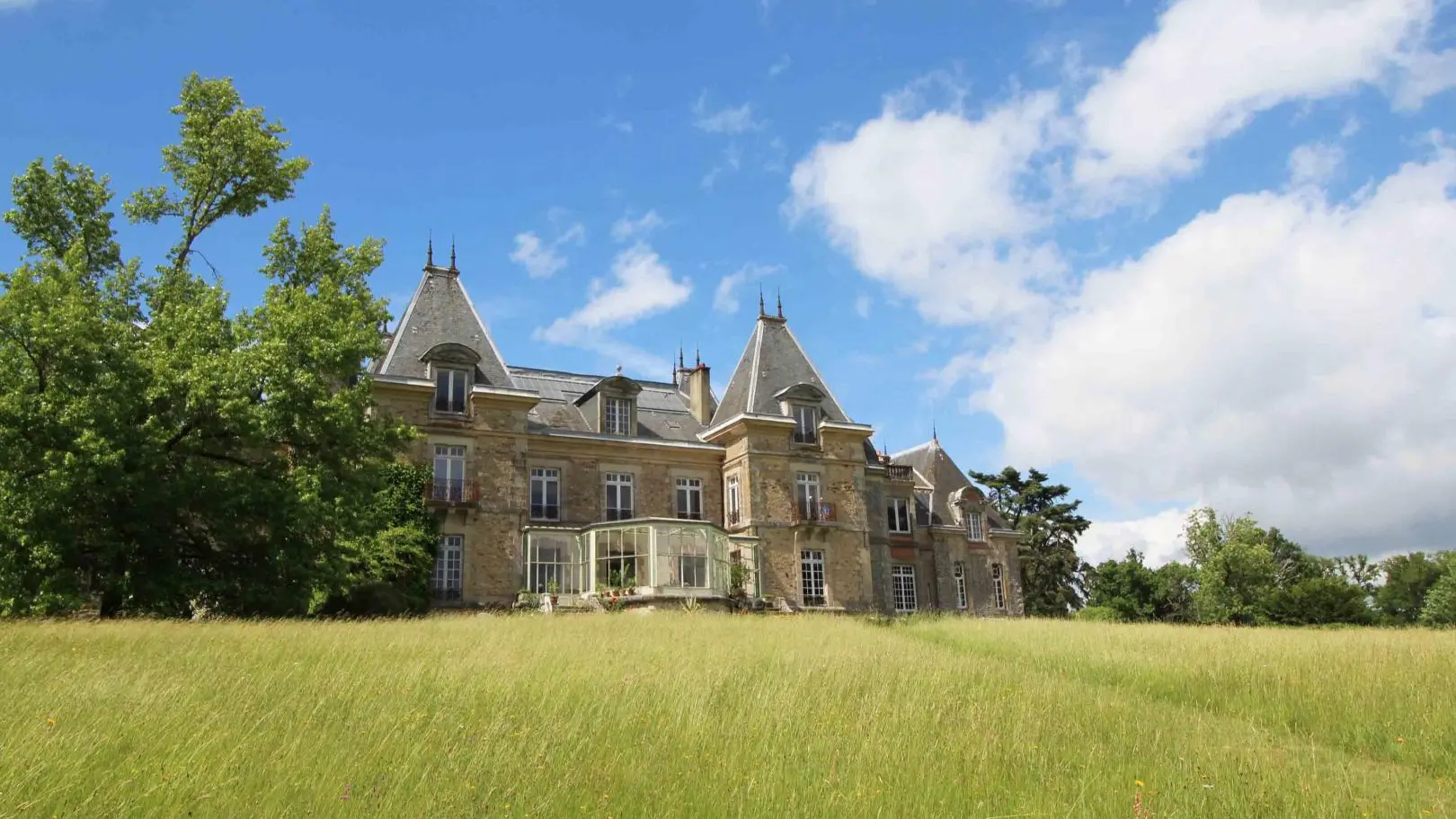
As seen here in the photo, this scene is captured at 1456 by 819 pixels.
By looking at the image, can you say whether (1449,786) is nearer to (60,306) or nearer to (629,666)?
(629,666)

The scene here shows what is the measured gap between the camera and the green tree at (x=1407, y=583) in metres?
76.6

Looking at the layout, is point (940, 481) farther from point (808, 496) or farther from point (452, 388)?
point (452, 388)

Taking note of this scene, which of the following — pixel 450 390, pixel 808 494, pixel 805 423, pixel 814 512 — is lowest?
pixel 814 512

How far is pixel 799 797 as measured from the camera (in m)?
7.06

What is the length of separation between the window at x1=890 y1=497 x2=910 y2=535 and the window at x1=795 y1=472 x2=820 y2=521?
6.93 metres

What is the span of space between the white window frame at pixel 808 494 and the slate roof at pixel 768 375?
250 centimetres

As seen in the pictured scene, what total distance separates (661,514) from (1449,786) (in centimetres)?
2614

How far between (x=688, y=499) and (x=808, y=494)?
168 inches

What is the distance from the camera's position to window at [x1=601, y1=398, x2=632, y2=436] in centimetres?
3388

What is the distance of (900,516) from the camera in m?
40.7

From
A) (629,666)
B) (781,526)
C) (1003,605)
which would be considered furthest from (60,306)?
(1003,605)

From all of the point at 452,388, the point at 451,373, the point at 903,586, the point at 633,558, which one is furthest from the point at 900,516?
the point at 451,373

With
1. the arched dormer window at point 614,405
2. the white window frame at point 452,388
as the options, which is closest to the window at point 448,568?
the white window frame at point 452,388

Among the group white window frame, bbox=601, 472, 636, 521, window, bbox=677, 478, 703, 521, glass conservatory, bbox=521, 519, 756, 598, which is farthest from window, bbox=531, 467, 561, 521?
window, bbox=677, 478, 703, 521
